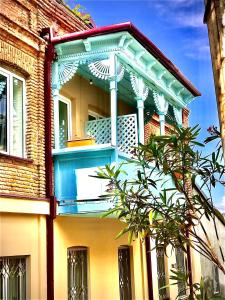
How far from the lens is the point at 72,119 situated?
964 centimetres

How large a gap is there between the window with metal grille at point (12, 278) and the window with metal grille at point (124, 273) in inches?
144

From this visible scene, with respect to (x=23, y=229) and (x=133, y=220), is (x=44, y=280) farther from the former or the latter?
(x=133, y=220)

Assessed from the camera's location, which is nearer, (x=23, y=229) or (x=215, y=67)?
(x=215, y=67)

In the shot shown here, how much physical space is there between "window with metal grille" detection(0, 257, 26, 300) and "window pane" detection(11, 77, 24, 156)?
183cm

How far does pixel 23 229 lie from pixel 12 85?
250 cm

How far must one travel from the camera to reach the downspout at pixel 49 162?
7.59 meters

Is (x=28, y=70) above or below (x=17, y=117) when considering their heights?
above

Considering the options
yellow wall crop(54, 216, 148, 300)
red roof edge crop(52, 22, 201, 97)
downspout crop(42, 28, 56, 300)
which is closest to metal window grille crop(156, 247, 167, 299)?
yellow wall crop(54, 216, 148, 300)

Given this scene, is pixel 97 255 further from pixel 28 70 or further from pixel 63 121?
pixel 28 70

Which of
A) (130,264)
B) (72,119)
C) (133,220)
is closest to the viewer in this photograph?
(133,220)

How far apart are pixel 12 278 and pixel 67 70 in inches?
157

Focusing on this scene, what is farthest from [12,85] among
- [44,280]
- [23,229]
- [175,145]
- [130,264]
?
[130,264]

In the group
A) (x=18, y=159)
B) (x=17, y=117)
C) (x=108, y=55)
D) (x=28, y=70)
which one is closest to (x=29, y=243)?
(x=18, y=159)

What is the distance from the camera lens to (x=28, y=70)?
7.97 meters
